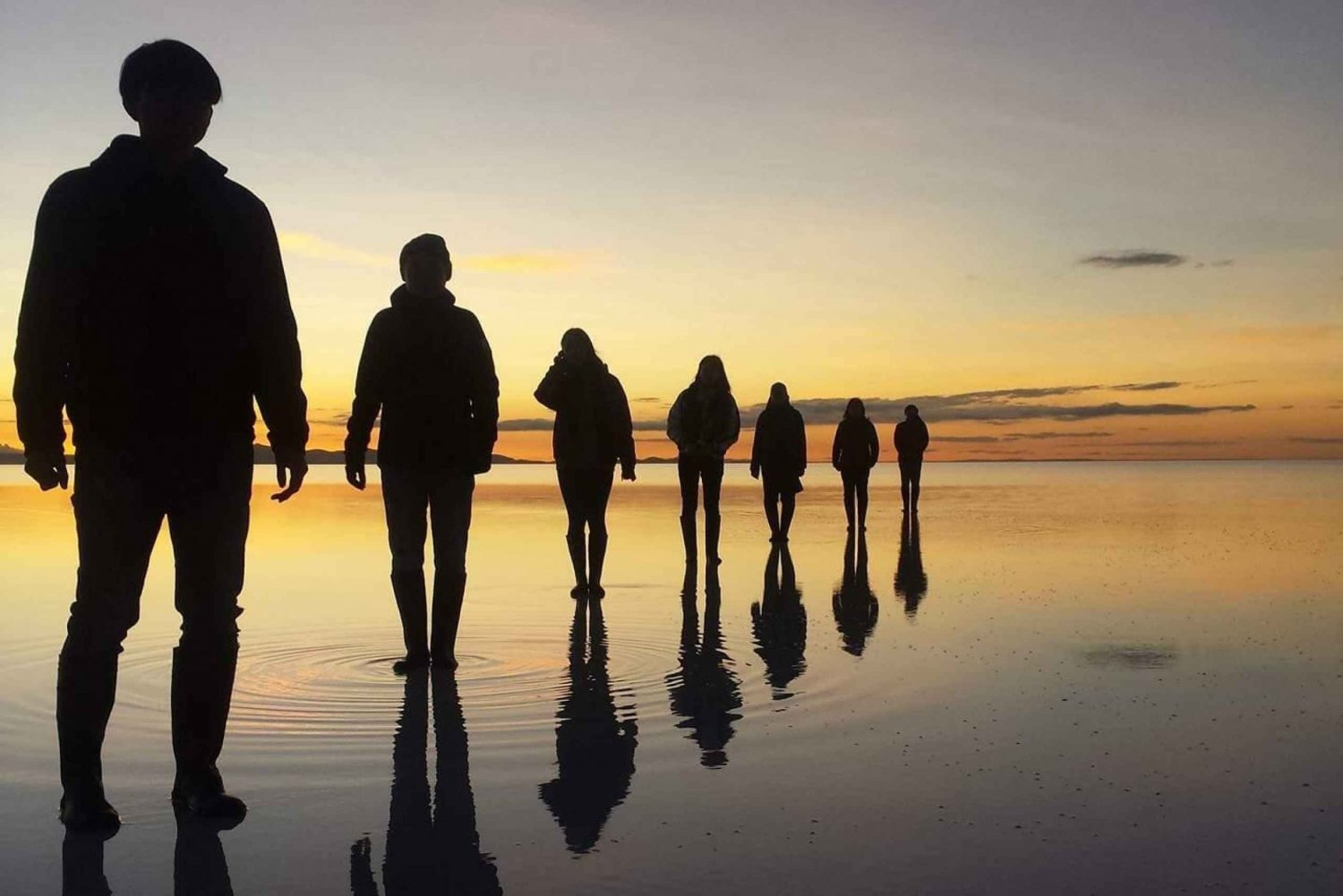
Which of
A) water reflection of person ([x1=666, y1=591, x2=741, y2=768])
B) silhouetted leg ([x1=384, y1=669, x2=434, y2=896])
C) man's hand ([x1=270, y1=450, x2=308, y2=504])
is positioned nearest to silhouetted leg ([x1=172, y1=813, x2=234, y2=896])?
silhouetted leg ([x1=384, y1=669, x2=434, y2=896])

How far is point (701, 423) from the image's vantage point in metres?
14.6

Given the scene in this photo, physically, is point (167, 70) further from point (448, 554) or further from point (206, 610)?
point (448, 554)

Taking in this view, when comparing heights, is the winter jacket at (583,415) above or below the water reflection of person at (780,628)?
above

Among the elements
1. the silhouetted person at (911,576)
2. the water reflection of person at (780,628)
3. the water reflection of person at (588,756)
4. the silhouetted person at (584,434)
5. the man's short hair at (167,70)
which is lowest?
the silhouetted person at (911,576)

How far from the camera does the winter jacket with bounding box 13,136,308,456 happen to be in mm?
4172

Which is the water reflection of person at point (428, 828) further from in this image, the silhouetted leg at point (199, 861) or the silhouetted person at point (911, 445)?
the silhouetted person at point (911, 445)

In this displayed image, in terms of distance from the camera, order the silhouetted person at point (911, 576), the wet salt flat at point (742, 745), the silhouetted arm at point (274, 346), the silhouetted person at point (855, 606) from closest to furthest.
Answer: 1. the wet salt flat at point (742, 745)
2. the silhouetted arm at point (274, 346)
3. the silhouetted person at point (855, 606)
4. the silhouetted person at point (911, 576)

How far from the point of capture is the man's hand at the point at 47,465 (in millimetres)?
4191

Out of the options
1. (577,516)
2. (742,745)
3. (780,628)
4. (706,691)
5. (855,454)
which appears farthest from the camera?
(855,454)

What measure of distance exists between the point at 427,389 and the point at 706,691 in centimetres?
217

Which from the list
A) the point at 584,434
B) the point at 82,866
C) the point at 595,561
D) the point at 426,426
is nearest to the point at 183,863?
the point at 82,866

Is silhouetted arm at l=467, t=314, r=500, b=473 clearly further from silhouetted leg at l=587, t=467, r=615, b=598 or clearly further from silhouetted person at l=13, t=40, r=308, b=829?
silhouetted leg at l=587, t=467, r=615, b=598

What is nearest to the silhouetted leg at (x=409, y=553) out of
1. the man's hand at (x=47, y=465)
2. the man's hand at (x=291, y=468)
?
the man's hand at (x=291, y=468)

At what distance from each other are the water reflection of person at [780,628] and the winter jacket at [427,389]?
1889mm
